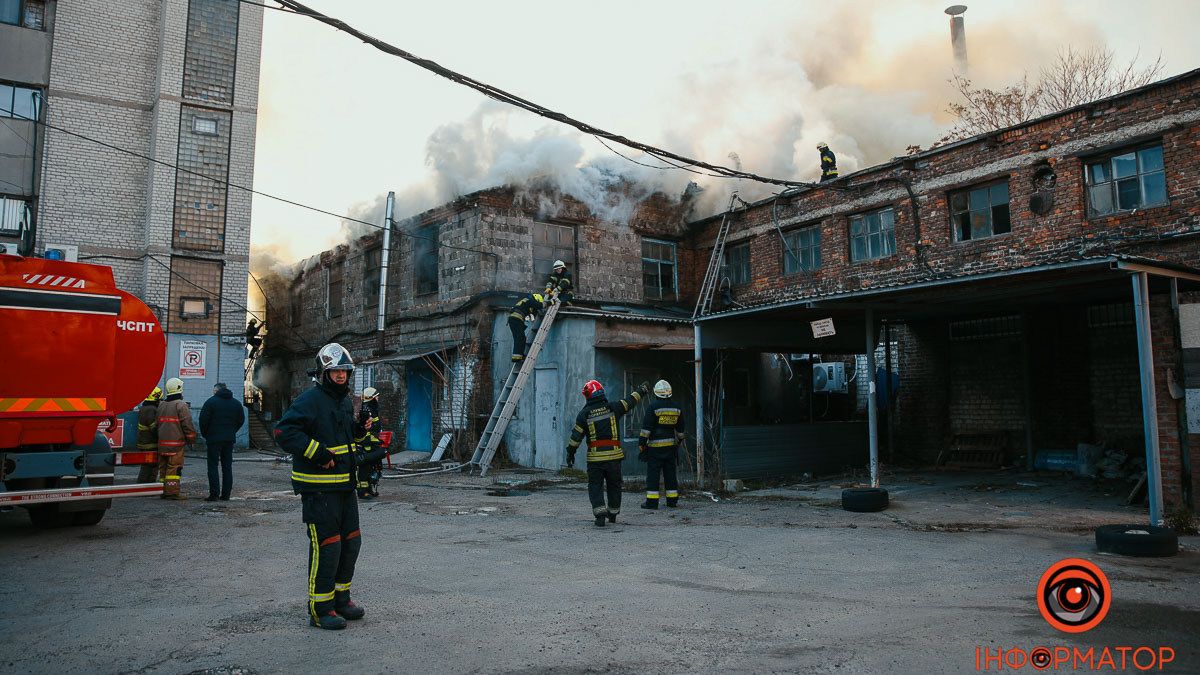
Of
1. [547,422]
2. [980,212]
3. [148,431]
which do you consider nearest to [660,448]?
[547,422]

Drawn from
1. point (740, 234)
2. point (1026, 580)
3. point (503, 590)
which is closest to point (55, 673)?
→ point (503, 590)

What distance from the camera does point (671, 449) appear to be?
10.7m

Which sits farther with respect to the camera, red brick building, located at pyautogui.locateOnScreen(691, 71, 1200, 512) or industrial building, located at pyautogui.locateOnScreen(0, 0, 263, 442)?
industrial building, located at pyautogui.locateOnScreen(0, 0, 263, 442)

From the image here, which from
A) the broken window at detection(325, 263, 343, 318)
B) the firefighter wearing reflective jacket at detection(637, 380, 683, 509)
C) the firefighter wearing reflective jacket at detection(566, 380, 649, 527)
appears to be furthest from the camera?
the broken window at detection(325, 263, 343, 318)

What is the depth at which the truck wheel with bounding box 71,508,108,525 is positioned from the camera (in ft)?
28.6

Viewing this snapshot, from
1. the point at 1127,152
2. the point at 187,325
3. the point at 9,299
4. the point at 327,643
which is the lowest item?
the point at 327,643

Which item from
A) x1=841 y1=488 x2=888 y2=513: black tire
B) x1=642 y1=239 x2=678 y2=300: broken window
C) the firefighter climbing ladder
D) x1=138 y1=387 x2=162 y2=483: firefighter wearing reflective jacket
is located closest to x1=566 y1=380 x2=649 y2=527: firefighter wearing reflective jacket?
x1=841 y1=488 x2=888 y2=513: black tire

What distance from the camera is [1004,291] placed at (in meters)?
10.5

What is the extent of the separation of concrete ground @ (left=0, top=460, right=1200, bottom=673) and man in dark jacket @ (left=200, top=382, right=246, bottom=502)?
0.89 meters

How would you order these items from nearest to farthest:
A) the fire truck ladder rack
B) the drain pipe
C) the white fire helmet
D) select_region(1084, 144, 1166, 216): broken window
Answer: the white fire helmet < select_region(1084, 144, 1166, 216): broken window < the fire truck ladder rack < the drain pipe

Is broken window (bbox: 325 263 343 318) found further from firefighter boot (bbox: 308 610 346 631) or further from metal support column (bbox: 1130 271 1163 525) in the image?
metal support column (bbox: 1130 271 1163 525)

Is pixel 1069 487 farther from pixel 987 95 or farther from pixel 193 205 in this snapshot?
pixel 193 205

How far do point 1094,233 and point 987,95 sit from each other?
592 inches

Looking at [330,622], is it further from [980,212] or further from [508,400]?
[980,212]
